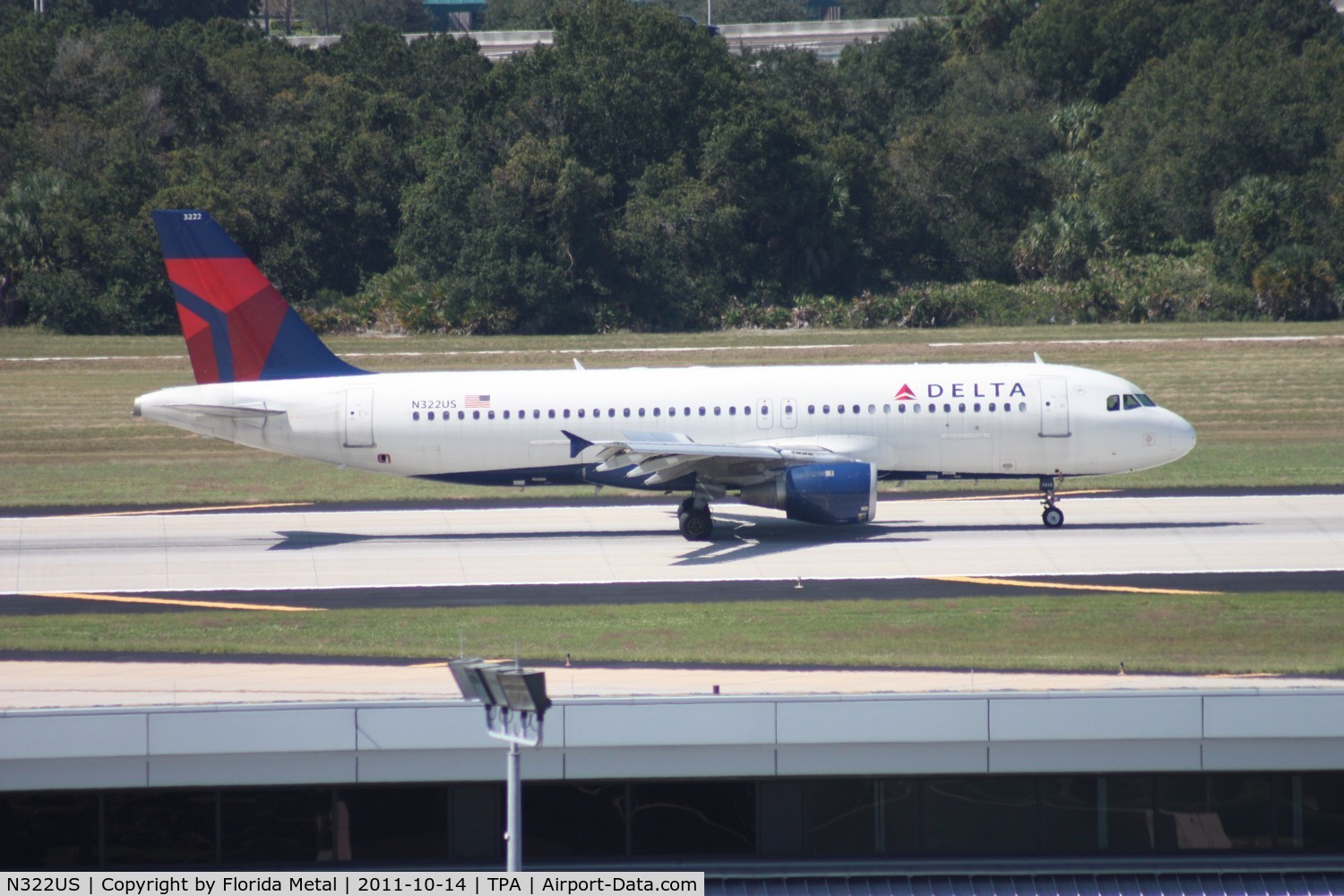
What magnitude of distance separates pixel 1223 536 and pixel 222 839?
81.4 ft

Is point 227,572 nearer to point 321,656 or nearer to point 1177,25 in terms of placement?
point 321,656

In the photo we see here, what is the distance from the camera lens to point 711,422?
117 feet

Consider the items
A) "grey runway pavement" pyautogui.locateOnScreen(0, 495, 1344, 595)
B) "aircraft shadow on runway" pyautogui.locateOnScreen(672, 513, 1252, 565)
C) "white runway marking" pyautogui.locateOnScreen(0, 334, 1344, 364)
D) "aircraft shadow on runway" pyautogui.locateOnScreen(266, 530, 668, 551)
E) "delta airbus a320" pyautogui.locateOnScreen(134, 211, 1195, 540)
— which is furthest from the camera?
"white runway marking" pyautogui.locateOnScreen(0, 334, 1344, 364)

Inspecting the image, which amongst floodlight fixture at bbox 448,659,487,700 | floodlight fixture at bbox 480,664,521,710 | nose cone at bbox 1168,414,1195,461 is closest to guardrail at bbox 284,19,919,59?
nose cone at bbox 1168,414,1195,461

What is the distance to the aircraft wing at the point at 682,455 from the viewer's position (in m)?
33.2

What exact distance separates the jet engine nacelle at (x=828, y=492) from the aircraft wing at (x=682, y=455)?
1.52 ft

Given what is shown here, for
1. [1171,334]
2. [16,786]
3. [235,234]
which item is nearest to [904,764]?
[16,786]

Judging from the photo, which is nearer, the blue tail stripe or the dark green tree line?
the blue tail stripe

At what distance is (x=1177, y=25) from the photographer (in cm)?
9856

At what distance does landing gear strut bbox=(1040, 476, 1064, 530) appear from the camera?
35969 millimetres

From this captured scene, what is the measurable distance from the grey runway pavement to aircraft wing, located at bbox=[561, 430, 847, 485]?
1816 mm

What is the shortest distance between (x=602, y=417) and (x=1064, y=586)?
1160 cm
